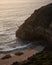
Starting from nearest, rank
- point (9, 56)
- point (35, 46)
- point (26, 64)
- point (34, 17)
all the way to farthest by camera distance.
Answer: point (26, 64)
point (9, 56)
point (35, 46)
point (34, 17)

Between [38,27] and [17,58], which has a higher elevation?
[38,27]

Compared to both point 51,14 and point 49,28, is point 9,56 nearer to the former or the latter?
point 49,28

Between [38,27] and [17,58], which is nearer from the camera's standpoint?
[17,58]

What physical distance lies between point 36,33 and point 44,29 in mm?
424

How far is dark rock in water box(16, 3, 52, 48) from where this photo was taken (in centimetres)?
964

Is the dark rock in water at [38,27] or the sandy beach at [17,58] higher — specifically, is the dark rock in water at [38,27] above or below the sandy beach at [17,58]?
above

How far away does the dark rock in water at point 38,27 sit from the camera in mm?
9644

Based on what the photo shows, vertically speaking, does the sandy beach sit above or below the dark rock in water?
below

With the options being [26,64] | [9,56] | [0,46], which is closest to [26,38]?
[0,46]

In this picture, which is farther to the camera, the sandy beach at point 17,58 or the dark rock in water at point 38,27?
the dark rock in water at point 38,27

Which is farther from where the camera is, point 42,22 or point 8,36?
point 8,36

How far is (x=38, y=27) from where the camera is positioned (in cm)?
1003

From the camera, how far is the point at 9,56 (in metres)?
8.89

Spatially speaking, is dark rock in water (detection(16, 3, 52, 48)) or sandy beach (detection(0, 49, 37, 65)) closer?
sandy beach (detection(0, 49, 37, 65))
